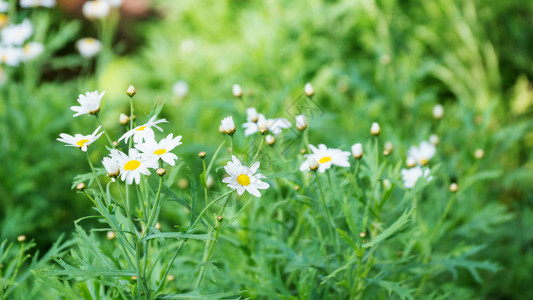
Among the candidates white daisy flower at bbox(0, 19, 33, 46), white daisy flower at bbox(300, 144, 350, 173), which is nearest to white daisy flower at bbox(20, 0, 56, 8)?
white daisy flower at bbox(0, 19, 33, 46)

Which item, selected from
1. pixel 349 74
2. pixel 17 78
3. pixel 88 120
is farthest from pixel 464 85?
pixel 17 78

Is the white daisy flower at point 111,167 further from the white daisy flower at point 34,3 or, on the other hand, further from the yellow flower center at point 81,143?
the white daisy flower at point 34,3

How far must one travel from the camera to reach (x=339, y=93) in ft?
8.66

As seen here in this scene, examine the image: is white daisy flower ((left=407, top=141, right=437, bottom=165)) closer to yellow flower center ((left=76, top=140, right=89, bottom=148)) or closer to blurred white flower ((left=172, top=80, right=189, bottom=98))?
yellow flower center ((left=76, top=140, right=89, bottom=148))

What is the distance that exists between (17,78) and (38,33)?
1.42 meters

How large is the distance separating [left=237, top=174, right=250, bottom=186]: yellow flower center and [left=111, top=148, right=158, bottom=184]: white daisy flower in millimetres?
152

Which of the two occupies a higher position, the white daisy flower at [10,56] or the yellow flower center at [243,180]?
the white daisy flower at [10,56]

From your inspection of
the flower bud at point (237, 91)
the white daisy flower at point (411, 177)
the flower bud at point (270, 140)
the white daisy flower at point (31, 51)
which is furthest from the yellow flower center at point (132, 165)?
the white daisy flower at point (31, 51)

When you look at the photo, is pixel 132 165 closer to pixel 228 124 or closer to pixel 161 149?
pixel 161 149

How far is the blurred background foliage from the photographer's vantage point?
196cm

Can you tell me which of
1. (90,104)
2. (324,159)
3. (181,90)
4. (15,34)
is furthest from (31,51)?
(324,159)

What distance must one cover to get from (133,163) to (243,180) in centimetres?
20

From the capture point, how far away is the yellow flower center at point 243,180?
2.93 ft

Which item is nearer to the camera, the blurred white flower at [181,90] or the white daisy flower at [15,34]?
the white daisy flower at [15,34]
